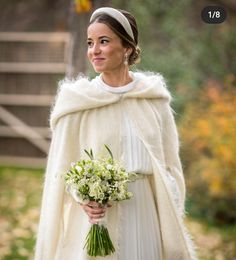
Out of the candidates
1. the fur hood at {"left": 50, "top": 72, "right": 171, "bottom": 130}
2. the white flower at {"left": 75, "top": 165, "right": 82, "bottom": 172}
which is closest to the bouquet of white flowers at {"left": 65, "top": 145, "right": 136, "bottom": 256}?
the white flower at {"left": 75, "top": 165, "right": 82, "bottom": 172}

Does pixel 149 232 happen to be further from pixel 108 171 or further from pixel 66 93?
pixel 66 93

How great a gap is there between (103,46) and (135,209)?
742mm

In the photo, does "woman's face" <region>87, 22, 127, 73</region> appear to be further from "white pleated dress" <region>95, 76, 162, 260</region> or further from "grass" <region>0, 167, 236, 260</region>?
"grass" <region>0, 167, 236, 260</region>

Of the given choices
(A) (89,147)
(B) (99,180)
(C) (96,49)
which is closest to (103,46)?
(C) (96,49)

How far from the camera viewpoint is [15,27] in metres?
9.96

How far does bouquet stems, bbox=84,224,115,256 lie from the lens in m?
2.51

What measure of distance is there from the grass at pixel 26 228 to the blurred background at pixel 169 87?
0.01 meters

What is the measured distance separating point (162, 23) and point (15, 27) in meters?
2.70

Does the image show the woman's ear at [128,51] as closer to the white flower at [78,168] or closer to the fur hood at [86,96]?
the fur hood at [86,96]

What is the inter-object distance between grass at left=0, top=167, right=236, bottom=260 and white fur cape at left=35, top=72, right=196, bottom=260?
8.45 ft

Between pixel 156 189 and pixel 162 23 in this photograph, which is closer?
pixel 156 189

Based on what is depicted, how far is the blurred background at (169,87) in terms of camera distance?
646 centimetres

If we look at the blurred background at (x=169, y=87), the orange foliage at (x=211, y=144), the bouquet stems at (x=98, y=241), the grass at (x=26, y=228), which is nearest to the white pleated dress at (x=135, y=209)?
the bouquet stems at (x=98, y=241)

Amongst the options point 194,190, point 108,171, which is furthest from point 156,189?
point 194,190
